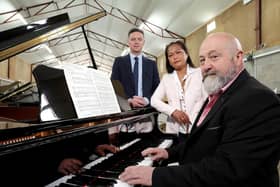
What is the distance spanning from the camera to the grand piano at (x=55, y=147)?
1.08 meters

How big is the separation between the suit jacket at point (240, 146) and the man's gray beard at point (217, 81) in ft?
0.45

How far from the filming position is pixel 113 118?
190 centimetres

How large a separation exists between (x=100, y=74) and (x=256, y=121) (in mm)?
1297

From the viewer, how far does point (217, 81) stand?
55.9 inches

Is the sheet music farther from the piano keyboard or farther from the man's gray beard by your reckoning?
the man's gray beard

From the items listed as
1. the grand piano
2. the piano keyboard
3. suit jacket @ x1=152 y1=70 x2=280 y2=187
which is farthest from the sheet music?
suit jacket @ x1=152 y1=70 x2=280 y2=187

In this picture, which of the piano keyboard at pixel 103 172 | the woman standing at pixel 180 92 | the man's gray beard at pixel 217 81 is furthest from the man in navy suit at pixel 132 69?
the man's gray beard at pixel 217 81

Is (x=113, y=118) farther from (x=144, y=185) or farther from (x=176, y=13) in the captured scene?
(x=176, y=13)

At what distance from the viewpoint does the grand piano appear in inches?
42.4

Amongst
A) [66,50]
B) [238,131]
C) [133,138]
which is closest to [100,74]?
[133,138]

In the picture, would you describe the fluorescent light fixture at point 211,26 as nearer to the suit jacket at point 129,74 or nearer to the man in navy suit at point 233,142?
the suit jacket at point 129,74

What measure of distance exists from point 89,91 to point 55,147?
539mm

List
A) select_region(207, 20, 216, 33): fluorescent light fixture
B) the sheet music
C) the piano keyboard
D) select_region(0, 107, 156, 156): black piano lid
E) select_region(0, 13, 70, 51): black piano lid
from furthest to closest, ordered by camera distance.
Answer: select_region(207, 20, 216, 33): fluorescent light fixture, select_region(0, 13, 70, 51): black piano lid, the sheet music, the piano keyboard, select_region(0, 107, 156, 156): black piano lid

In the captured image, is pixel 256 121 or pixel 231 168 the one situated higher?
pixel 256 121
